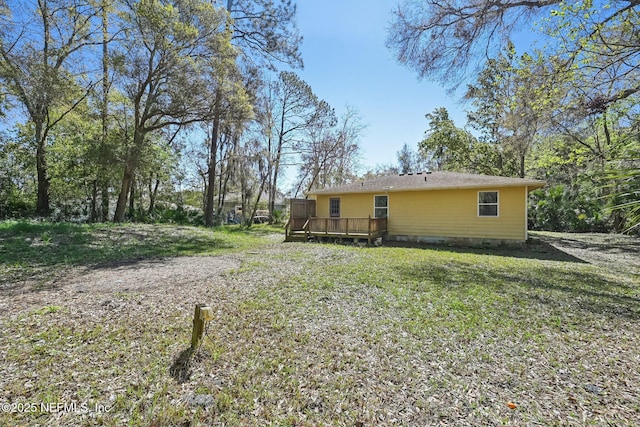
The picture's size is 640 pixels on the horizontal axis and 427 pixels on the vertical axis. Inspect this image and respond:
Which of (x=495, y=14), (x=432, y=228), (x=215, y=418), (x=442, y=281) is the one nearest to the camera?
(x=215, y=418)

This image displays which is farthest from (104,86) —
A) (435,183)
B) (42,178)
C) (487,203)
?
(487,203)

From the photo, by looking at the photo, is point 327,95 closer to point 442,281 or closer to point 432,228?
point 432,228

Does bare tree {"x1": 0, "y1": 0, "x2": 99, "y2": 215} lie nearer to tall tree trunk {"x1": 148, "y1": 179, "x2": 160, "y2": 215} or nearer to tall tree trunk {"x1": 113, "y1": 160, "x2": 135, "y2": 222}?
tall tree trunk {"x1": 113, "y1": 160, "x2": 135, "y2": 222}

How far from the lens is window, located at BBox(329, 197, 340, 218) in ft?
46.4

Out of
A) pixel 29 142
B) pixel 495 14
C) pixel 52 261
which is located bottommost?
pixel 52 261

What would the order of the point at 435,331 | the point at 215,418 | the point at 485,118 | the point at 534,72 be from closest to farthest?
the point at 215,418, the point at 435,331, the point at 534,72, the point at 485,118

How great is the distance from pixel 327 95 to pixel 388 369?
22.3 metres

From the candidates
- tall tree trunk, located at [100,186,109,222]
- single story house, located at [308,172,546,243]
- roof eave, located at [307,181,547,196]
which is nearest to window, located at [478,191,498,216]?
single story house, located at [308,172,546,243]

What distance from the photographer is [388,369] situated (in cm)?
284

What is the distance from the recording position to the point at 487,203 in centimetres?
1080

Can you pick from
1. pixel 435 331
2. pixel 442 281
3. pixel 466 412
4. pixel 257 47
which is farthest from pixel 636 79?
pixel 257 47

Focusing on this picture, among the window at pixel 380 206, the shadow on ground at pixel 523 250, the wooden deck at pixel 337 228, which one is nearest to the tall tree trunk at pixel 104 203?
the wooden deck at pixel 337 228

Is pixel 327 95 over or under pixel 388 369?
over

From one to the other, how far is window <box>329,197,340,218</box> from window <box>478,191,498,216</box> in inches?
242
